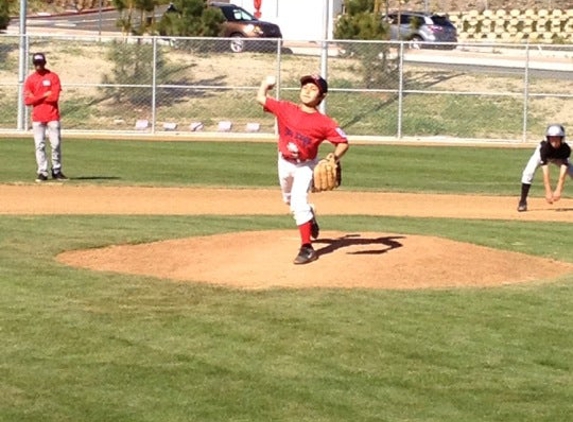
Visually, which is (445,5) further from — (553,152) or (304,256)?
(304,256)

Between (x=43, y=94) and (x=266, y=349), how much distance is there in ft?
41.2

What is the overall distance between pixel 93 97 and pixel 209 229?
75.5 feet

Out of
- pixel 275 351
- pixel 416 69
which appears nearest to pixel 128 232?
pixel 275 351

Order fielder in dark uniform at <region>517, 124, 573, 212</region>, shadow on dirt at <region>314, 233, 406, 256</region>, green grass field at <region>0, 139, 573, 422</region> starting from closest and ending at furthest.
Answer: green grass field at <region>0, 139, 573, 422</region> < shadow on dirt at <region>314, 233, 406, 256</region> < fielder in dark uniform at <region>517, 124, 573, 212</region>

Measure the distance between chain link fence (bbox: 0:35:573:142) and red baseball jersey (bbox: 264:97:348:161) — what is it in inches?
861

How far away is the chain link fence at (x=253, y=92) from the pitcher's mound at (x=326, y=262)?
20.8 meters

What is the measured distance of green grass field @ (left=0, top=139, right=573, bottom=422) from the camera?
7816 mm

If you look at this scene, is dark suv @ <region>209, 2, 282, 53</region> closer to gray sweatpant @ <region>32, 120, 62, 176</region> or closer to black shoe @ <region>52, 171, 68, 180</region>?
black shoe @ <region>52, 171, 68, 180</region>

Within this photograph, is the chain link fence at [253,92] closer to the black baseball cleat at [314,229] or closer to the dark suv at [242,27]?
the dark suv at [242,27]

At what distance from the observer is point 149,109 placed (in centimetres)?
3688

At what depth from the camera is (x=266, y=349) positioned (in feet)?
30.1

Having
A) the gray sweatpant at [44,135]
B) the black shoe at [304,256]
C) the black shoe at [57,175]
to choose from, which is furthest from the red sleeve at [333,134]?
the black shoe at [57,175]

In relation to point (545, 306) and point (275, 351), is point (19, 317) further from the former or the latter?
point (545, 306)

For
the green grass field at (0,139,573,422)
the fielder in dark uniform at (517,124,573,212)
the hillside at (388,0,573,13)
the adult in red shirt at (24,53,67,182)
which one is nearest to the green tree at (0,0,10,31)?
the adult in red shirt at (24,53,67,182)
